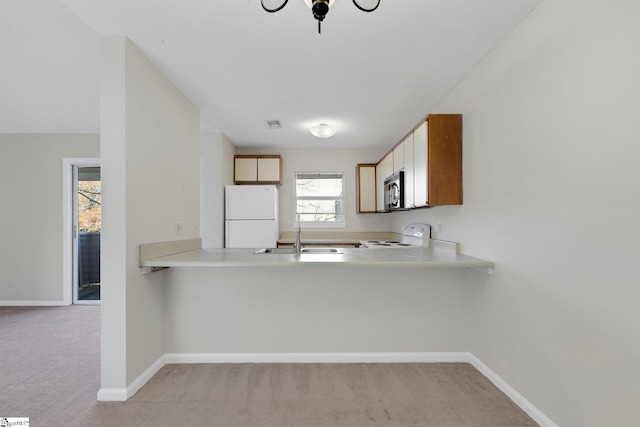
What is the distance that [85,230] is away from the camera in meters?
4.57

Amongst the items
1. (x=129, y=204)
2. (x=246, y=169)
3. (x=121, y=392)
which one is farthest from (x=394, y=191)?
(x=121, y=392)

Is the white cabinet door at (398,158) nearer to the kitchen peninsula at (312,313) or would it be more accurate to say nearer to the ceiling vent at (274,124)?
the kitchen peninsula at (312,313)

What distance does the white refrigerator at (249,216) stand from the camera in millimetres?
4402

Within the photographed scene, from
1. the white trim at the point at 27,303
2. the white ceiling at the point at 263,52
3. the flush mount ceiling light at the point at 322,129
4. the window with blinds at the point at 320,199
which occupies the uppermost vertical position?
the white ceiling at the point at 263,52

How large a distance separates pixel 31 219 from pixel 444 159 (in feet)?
17.5

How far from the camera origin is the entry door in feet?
14.6

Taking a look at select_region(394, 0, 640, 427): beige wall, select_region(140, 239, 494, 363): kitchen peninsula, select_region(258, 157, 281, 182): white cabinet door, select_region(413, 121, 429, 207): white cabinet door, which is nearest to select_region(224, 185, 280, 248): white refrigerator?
select_region(258, 157, 281, 182): white cabinet door

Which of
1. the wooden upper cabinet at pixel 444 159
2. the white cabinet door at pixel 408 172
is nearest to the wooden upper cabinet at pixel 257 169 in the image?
the white cabinet door at pixel 408 172

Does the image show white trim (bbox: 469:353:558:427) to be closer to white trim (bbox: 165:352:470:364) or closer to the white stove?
white trim (bbox: 165:352:470:364)

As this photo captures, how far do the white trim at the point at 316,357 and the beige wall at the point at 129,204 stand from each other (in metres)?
0.30

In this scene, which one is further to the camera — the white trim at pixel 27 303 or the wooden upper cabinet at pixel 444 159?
the white trim at pixel 27 303

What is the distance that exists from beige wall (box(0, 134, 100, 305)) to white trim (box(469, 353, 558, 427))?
5176 mm

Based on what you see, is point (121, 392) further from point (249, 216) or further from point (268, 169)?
point (268, 169)

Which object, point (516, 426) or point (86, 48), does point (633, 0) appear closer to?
point (516, 426)
